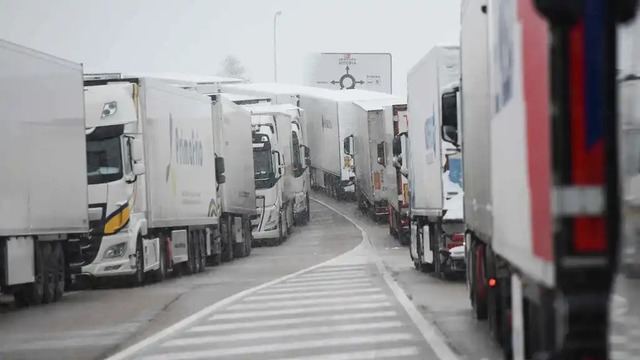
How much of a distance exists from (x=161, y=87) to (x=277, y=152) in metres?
19.9

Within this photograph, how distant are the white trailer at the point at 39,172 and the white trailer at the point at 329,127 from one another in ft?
107

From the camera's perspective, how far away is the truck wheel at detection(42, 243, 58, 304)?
2269 cm

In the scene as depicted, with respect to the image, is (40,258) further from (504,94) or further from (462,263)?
(504,94)

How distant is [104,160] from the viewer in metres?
26.4

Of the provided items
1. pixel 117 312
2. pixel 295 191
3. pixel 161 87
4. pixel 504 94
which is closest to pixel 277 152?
pixel 295 191

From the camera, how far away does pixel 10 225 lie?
20562 mm

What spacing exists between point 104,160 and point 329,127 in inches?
1505

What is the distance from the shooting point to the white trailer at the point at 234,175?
123 feet

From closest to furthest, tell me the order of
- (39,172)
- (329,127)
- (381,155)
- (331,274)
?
(39,172) → (331,274) → (381,155) → (329,127)

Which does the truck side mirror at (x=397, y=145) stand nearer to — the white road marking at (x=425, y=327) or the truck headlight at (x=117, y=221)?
the white road marking at (x=425, y=327)

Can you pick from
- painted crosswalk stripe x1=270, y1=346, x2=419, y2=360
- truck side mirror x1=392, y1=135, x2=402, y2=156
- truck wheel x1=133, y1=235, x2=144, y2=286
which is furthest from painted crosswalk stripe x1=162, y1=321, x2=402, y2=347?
truck side mirror x1=392, y1=135, x2=402, y2=156

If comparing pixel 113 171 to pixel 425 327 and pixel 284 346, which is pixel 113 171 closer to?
pixel 425 327

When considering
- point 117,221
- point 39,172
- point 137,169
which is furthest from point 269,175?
point 39,172

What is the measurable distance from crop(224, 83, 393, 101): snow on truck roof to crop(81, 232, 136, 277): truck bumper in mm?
28925
